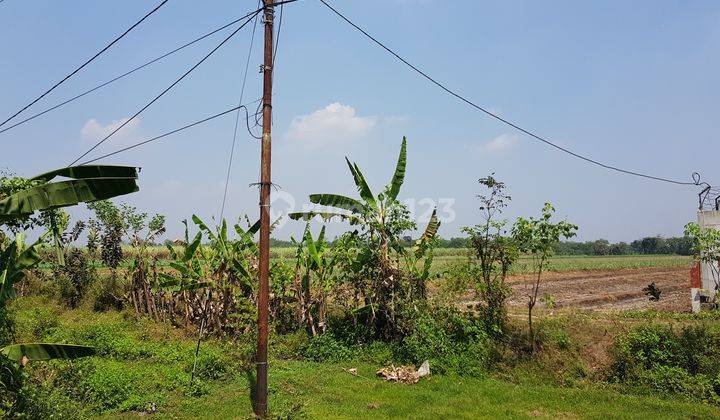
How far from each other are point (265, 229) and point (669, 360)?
25.3ft

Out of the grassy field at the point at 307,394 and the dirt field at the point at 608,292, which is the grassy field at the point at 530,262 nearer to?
the dirt field at the point at 608,292

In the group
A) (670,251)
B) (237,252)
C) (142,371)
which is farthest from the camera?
(670,251)

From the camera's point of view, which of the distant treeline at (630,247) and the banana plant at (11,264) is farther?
the distant treeline at (630,247)

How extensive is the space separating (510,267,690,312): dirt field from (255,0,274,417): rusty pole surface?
33.8 feet

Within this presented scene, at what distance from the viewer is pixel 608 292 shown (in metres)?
23.1

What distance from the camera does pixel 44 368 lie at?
860 centimetres

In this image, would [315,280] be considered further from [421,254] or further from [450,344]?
[450,344]

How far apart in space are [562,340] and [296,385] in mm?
5370

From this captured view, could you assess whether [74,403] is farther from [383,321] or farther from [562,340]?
[562,340]

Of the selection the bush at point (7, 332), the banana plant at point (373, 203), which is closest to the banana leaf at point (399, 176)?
the banana plant at point (373, 203)

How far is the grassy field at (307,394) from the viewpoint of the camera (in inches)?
297

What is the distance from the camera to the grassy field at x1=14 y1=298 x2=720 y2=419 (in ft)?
24.7

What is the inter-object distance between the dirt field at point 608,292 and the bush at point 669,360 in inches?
240

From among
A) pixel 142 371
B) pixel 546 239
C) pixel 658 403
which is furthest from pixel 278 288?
pixel 658 403
